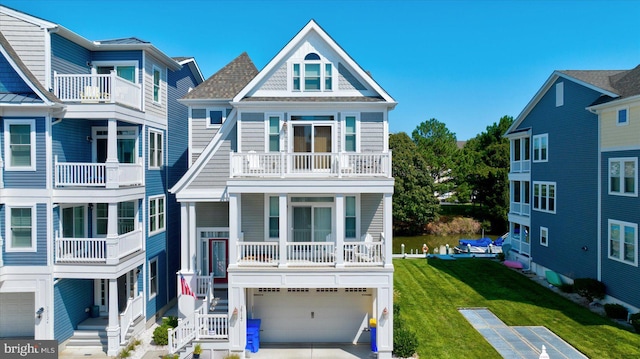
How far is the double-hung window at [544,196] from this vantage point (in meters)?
23.0

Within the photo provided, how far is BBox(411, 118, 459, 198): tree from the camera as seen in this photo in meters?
56.1

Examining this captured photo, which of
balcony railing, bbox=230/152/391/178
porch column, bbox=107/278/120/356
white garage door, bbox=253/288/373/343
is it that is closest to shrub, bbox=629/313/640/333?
white garage door, bbox=253/288/373/343

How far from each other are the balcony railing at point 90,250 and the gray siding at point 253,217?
172 inches

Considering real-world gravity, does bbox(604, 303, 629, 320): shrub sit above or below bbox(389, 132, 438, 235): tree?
below

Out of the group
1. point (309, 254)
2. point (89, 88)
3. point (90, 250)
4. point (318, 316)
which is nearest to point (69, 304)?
point (90, 250)

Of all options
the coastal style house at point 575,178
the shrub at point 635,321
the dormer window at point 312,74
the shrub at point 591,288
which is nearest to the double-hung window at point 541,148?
the coastal style house at point 575,178

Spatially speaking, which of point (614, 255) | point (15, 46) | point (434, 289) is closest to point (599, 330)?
point (614, 255)

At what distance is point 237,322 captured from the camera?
43.4 feet

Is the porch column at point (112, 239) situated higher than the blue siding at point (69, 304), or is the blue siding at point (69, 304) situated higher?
the porch column at point (112, 239)

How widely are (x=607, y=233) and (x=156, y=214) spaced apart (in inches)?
799

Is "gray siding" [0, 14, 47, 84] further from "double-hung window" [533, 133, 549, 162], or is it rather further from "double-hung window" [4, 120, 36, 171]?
"double-hung window" [533, 133, 549, 162]

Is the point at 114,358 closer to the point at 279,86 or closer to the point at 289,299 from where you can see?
the point at 289,299

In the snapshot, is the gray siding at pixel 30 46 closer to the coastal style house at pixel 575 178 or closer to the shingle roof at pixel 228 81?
the shingle roof at pixel 228 81

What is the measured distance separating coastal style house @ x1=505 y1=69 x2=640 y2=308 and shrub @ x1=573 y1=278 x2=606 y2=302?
0.40 meters
